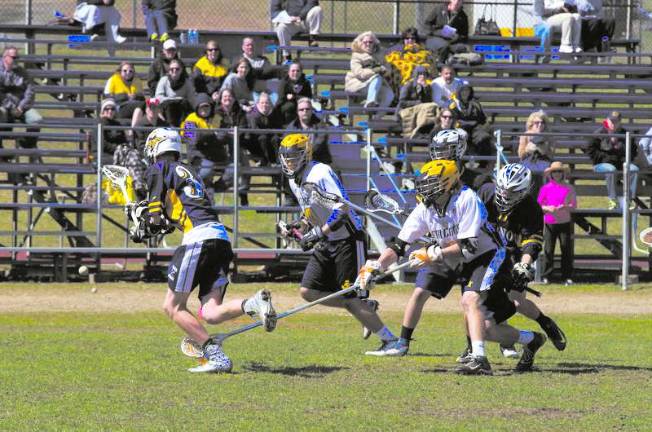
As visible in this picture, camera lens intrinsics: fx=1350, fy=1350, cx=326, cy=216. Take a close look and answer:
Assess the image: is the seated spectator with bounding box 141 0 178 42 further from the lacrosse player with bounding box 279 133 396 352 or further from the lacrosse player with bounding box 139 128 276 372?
the lacrosse player with bounding box 139 128 276 372

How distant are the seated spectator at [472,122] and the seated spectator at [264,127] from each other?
257 centimetres

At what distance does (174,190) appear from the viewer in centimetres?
1038

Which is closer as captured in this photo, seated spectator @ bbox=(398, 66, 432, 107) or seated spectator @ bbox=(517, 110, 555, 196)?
seated spectator @ bbox=(517, 110, 555, 196)

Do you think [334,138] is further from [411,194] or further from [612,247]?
[612,247]

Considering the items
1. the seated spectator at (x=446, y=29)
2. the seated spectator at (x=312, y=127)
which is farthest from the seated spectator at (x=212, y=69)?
the seated spectator at (x=446, y=29)

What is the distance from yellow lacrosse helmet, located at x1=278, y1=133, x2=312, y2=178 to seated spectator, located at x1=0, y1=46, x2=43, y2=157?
9191 mm

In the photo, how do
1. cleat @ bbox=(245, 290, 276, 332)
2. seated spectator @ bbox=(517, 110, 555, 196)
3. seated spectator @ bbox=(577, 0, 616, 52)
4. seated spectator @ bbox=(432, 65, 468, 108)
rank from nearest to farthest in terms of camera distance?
cleat @ bbox=(245, 290, 276, 332)
seated spectator @ bbox=(517, 110, 555, 196)
seated spectator @ bbox=(432, 65, 468, 108)
seated spectator @ bbox=(577, 0, 616, 52)

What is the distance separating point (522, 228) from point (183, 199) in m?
2.73

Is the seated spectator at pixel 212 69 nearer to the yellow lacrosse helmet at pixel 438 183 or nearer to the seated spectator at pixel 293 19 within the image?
the seated spectator at pixel 293 19

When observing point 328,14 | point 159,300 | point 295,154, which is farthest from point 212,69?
point 295,154

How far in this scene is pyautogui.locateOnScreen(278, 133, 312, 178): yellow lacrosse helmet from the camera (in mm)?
11258

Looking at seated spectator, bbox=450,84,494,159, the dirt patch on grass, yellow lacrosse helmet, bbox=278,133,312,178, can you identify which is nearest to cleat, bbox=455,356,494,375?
yellow lacrosse helmet, bbox=278,133,312,178

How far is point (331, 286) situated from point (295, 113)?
8.49m

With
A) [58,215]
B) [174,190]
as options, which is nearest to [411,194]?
[58,215]
